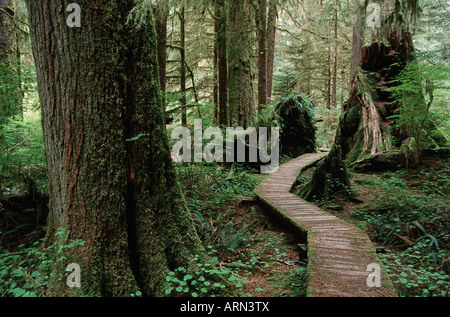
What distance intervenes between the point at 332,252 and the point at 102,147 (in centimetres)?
323

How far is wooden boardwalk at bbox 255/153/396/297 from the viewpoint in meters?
2.71

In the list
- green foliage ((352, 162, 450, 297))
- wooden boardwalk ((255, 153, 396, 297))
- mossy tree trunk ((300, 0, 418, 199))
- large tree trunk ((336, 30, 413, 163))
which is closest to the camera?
wooden boardwalk ((255, 153, 396, 297))

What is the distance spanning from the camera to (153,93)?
325 cm

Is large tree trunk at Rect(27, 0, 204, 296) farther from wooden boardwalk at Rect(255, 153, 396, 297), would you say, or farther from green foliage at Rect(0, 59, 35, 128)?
green foliage at Rect(0, 59, 35, 128)

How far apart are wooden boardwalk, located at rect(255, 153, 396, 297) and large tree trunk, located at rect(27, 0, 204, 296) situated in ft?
5.40

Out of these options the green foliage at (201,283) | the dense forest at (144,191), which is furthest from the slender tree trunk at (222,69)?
the green foliage at (201,283)

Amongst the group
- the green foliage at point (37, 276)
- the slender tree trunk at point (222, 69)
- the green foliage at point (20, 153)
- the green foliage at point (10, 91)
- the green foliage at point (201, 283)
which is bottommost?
the green foliage at point (201, 283)

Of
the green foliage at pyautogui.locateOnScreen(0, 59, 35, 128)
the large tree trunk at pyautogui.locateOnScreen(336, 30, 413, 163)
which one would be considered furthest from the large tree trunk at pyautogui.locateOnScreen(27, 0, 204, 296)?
the large tree trunk at pyautogui.locateOnScreen(336, 30, 413, 163)

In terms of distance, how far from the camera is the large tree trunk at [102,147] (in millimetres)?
2768

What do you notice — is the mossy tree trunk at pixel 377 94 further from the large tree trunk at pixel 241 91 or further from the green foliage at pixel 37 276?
the green foliage at pixel 37 276

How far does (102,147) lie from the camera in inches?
112

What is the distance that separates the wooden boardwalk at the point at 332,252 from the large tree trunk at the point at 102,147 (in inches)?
64.8

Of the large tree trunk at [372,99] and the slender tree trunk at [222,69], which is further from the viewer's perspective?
the slender tree trunk at [222,69]
